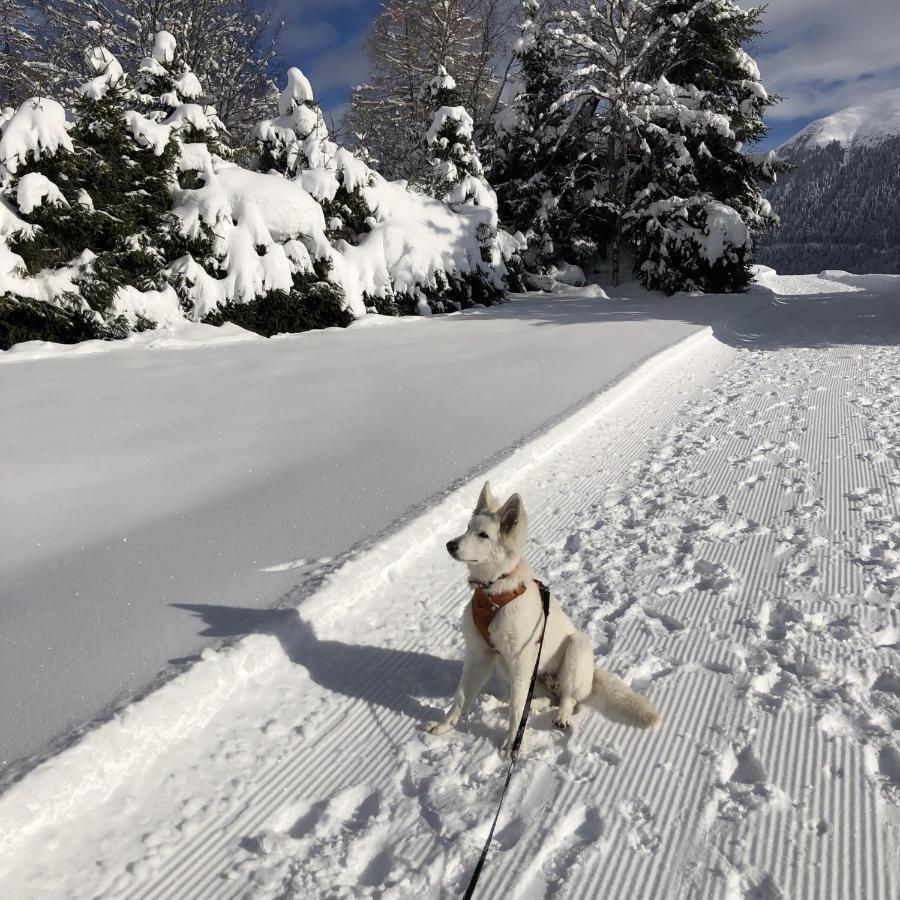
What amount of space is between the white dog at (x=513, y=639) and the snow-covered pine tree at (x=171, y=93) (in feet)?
48.0

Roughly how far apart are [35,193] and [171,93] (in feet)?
17.5

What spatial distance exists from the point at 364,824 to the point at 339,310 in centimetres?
1357

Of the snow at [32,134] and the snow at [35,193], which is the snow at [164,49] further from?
the snow at [35,193]

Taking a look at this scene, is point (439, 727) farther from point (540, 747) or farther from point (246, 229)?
point (246, 229)

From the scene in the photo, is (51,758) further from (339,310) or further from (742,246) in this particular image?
(742,246)

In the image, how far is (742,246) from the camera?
20.6m

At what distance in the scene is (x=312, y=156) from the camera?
16250mm

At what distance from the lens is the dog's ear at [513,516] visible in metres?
2.43

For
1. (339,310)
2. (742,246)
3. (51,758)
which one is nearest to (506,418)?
(51,758)

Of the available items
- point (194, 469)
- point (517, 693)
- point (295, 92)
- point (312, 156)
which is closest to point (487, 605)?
point (517, 693)

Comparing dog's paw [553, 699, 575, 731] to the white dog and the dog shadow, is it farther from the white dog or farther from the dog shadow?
the dog shadow

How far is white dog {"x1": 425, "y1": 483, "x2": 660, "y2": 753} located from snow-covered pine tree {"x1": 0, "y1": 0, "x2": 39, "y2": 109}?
16561mm

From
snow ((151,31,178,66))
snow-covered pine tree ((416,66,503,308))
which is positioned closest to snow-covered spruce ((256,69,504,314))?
snow-covered pine tree ((416,66,503,308))

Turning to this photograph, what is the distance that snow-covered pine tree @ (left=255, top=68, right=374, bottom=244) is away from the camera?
637 inches
